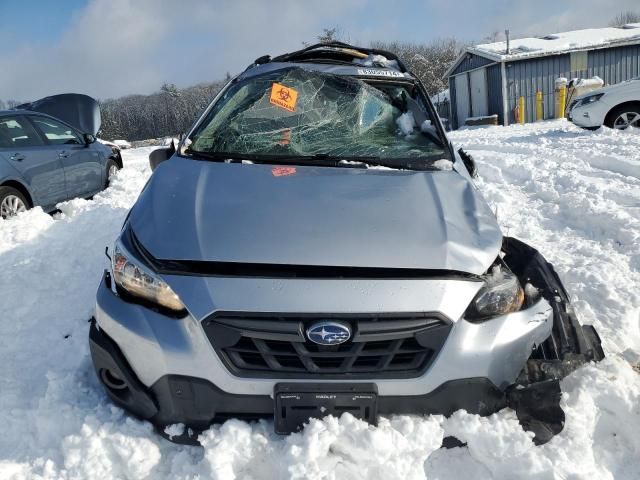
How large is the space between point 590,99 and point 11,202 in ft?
37.4

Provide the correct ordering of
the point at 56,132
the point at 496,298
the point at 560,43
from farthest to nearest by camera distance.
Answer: the point at 560,43 < the point at 56,132 < the point at 496,298

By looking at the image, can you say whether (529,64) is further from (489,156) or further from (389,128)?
(389,128)

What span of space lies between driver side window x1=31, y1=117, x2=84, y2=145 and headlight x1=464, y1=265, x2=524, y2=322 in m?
6.39

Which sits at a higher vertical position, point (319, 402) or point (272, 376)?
point (272, 376)

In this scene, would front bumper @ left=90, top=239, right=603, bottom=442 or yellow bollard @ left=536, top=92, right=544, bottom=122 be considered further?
yellow bollard @ left=536, top=92, right=544, bottom=122

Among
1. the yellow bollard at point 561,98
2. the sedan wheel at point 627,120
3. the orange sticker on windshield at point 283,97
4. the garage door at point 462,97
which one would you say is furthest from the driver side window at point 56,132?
the garage door at point 462,97

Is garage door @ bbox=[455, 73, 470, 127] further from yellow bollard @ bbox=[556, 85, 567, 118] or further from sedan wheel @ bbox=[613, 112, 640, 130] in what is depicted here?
sedan wheel @ bbox=[613, 112, 640, 130]

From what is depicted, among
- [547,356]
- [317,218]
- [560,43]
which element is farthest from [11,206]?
[560,43]

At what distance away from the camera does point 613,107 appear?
35.5 feet

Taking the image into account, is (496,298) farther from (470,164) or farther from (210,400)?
(470,164)

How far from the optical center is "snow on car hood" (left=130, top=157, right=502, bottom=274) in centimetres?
192

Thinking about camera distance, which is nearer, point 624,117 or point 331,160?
point 331,160

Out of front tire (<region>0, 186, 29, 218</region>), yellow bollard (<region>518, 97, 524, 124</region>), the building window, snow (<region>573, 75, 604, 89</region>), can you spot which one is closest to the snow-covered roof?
the building window

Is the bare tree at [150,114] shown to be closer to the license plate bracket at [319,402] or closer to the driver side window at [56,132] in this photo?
the driver side window at [56,132]
